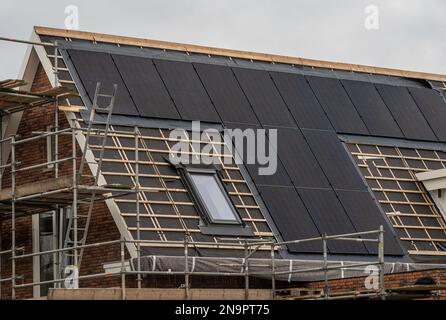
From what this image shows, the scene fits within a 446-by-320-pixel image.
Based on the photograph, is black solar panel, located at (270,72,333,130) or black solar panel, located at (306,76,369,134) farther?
black solar panel, located at (306,76,369,134)

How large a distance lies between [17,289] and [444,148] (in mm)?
12782

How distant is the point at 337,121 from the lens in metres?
39.9

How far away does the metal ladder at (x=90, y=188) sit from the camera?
107 ft

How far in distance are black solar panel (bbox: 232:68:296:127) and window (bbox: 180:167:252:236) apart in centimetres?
306

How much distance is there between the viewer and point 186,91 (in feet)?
124

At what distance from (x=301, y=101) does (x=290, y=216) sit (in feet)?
15.2

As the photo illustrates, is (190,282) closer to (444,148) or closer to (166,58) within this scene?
(166,58)

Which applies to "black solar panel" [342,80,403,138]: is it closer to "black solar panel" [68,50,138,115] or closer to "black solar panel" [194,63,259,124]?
"black solar panel" [194,63,259,124]

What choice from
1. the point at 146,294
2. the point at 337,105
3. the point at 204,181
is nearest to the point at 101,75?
the point at 204,181

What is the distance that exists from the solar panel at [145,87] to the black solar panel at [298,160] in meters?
2.89

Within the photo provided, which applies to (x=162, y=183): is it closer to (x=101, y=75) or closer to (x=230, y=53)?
(x=101, y=75)

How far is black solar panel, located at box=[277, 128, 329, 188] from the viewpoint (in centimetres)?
3728

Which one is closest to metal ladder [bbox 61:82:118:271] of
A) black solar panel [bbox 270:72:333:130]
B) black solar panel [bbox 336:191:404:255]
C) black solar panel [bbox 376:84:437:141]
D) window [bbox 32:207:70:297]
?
window [bbox 32:207:70:297]

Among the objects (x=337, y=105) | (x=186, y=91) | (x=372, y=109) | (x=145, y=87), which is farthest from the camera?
(x=372, y=109)
